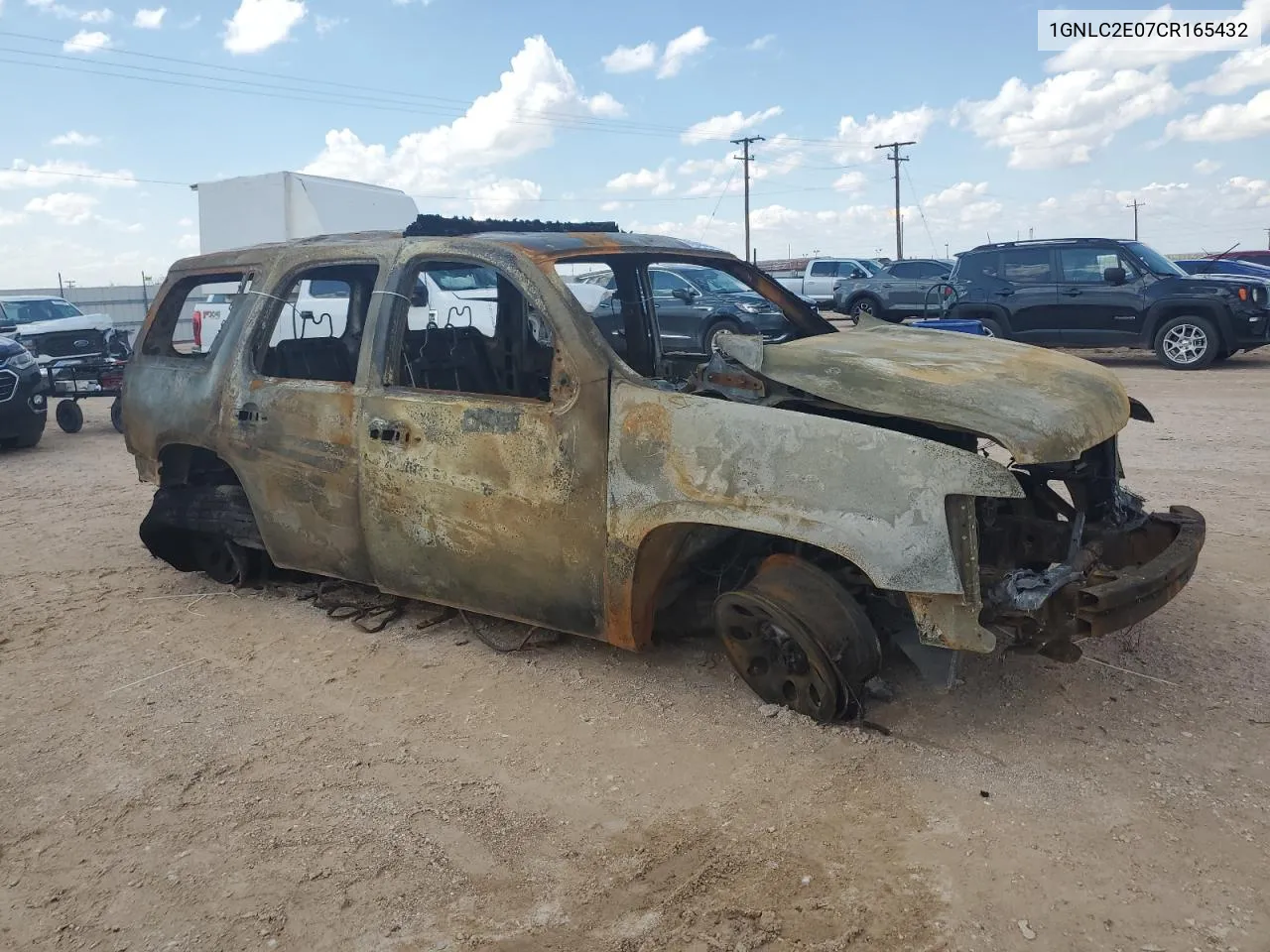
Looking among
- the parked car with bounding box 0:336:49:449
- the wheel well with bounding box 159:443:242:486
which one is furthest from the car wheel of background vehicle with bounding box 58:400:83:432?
the wheel well with bounding box 159:443:242:486

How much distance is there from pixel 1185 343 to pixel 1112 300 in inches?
42.4

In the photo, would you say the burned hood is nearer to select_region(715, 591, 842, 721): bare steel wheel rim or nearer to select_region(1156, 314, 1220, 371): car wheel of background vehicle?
select_region(715, 591, 842, 721): bare steel wheel rim

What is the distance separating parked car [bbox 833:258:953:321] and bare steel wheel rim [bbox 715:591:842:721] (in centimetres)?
1736

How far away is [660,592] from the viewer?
3814 mm

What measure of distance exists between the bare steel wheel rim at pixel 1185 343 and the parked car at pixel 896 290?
6576 mm

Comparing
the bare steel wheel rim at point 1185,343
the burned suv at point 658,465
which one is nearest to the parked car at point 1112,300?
the bare steel wheel rim at point 1185,343

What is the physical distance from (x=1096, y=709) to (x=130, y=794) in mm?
3284

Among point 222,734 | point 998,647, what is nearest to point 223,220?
point 222,734

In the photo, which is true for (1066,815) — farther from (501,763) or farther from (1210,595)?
(1210,595)

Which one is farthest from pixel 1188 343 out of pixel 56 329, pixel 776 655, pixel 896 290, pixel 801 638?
pixel 56 329

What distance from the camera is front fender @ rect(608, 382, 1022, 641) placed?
304 cm

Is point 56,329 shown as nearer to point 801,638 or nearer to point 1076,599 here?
point 801,638

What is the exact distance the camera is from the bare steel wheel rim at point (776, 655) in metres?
3.40

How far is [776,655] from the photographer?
3.60 m
